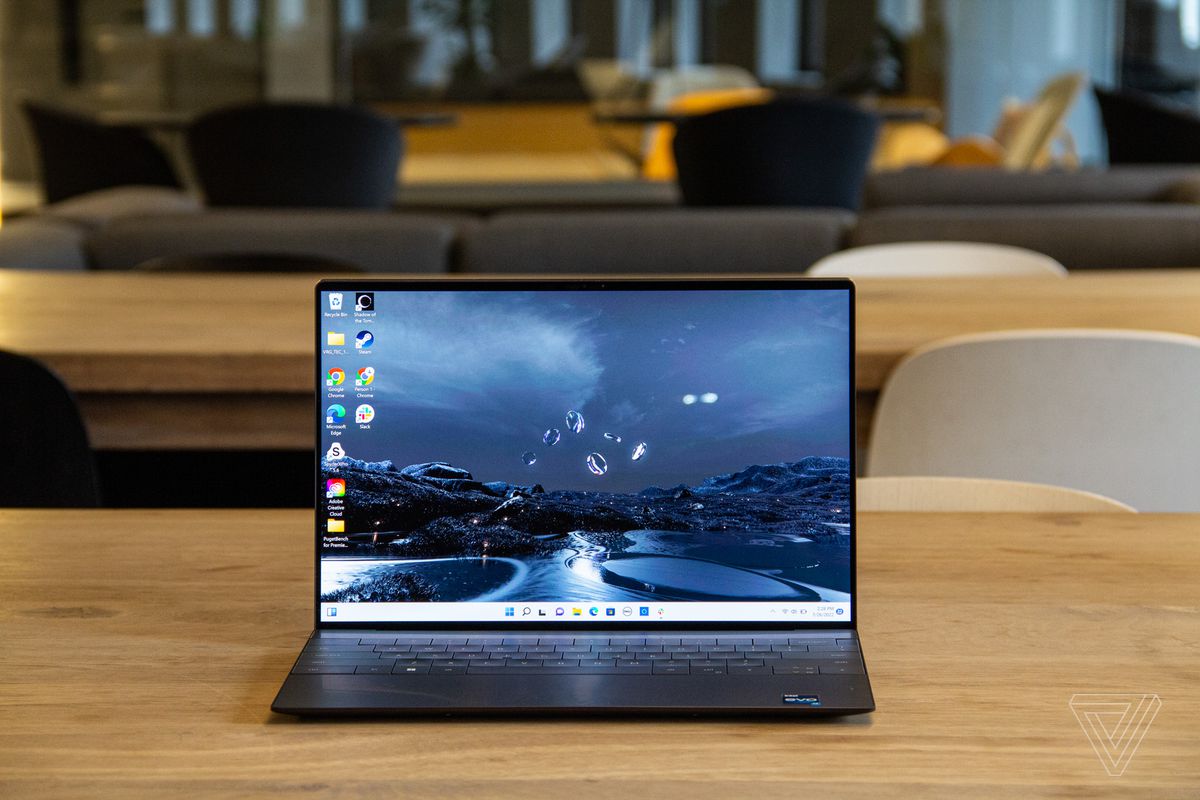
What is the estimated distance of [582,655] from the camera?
78 cm

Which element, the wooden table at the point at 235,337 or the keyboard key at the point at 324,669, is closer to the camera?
the keyboard key at the point at 324,669

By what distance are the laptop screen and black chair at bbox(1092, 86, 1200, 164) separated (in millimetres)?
6178

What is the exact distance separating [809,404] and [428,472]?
22 centimetres

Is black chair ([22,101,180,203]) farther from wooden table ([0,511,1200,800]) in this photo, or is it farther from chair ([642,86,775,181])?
wooden table ([0,511,1200,800])

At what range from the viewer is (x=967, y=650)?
2.64ft

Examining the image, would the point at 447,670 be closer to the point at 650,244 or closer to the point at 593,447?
the point at 593,447

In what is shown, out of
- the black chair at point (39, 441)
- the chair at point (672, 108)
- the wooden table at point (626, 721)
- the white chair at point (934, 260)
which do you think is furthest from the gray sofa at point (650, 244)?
the chair at point (672, 108)

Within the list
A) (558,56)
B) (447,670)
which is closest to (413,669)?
(447,670)

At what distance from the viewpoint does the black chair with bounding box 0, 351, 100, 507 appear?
1435mm

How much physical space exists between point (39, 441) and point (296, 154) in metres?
3.45

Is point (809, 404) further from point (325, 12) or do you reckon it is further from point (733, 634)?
point (325, 12)

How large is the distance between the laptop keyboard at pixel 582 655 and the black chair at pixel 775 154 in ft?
12.7

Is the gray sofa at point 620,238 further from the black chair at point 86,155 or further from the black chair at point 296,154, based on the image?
the black chair at point 86,155

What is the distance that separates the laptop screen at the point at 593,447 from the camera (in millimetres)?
797
